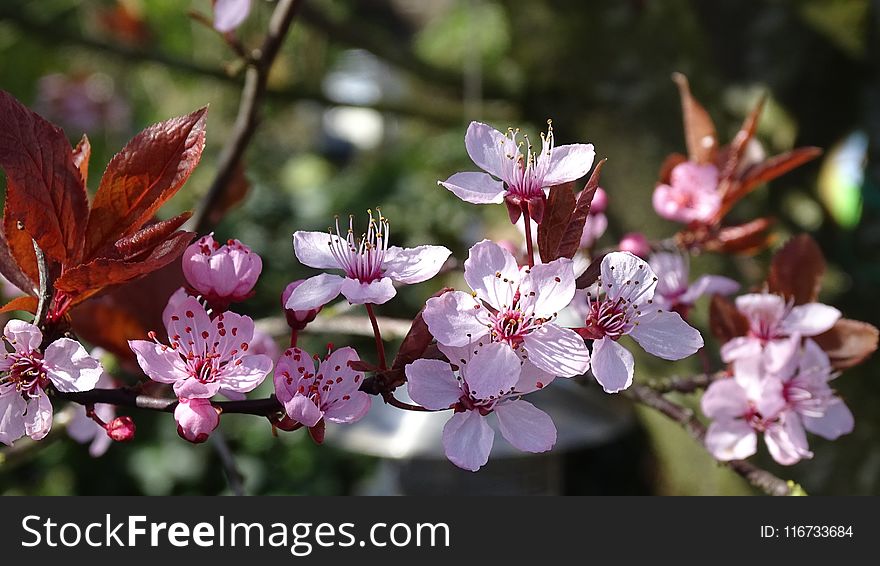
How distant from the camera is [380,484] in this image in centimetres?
152

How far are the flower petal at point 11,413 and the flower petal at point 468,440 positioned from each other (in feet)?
0.63

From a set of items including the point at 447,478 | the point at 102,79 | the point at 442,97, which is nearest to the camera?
the point at 447,478

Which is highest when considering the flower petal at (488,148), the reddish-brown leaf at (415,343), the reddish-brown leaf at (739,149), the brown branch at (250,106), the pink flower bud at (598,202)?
the brown branch at (250,106)

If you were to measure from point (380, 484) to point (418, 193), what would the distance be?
0.67 m

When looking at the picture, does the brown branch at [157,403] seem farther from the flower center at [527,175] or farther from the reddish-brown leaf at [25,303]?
the flower center at [527,175]

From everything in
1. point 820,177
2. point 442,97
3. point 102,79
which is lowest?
point 820,177

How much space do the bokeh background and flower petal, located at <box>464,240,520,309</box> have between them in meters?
0.31

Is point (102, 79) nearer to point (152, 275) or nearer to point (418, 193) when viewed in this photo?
point (418, 193)

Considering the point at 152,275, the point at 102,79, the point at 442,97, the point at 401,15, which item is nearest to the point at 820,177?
the point at 442,97

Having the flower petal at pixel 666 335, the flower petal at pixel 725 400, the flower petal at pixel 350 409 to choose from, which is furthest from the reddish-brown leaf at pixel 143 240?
the flower petal at pixel 725 400

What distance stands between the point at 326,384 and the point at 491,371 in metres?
0.08

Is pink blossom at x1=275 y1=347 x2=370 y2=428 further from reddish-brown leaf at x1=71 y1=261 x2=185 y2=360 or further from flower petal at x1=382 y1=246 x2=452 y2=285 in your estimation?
reddish-brown leaf at x1=71 y1=261 x2=185 y2=360

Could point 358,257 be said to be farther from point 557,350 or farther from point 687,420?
point 687,420

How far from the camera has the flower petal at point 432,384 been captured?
36 centimetres
